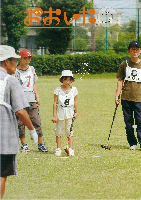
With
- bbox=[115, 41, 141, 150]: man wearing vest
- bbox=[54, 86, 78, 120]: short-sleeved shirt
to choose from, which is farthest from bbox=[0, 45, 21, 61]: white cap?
bbox=[115, 41, 141, 150]: man wearing vest

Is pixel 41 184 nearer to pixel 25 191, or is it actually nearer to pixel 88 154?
pixel 25 191

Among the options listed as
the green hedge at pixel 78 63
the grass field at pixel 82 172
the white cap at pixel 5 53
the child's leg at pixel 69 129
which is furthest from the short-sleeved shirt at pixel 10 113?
the green hedge at pixel 78 63

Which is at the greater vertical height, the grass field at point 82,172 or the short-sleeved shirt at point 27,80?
the short-sleeved shirt at point 27,80

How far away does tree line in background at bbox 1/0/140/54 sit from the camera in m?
46.8

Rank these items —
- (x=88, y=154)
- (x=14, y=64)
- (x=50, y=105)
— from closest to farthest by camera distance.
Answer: (x=14, y=64)
(x=88, y=154)
(x=50, y=105)

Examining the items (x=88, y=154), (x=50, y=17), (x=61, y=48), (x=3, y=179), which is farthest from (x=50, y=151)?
(x=50, y=17)

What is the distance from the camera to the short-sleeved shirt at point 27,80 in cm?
762

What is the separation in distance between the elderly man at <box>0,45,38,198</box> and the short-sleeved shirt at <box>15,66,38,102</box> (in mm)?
3328

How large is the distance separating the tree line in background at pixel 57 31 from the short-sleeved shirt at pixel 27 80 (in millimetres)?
38136

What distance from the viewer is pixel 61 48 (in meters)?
Result: 48.3

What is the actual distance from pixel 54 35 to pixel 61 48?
6.95 feet

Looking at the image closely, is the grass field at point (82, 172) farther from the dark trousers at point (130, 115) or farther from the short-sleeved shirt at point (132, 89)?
the short-sleeved shirt at point (132, 89)

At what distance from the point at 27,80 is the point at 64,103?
2.94 ft

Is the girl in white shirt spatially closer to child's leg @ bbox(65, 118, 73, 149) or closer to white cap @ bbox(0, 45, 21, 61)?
child's leg @ bbox(65, 118, 73, 149)
